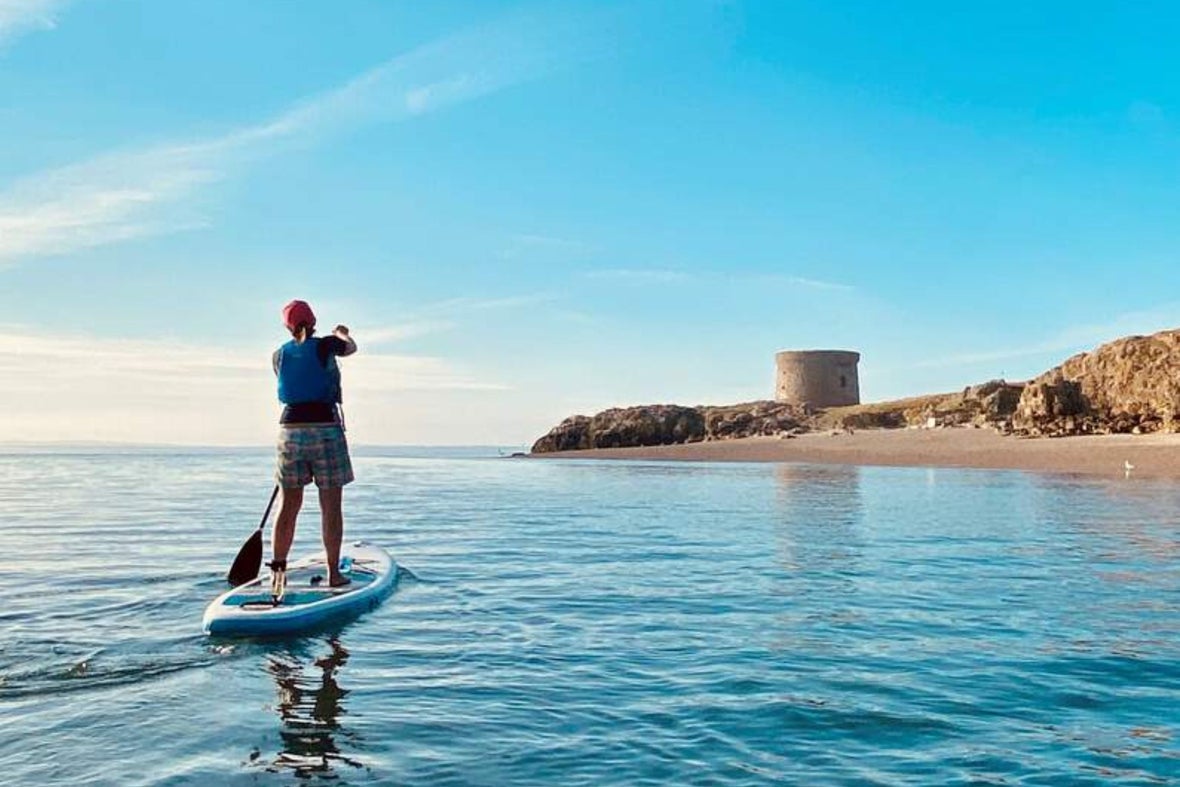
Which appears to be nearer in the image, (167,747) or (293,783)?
(293,783)

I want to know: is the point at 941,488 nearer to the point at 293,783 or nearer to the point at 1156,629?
the point at 1156,629

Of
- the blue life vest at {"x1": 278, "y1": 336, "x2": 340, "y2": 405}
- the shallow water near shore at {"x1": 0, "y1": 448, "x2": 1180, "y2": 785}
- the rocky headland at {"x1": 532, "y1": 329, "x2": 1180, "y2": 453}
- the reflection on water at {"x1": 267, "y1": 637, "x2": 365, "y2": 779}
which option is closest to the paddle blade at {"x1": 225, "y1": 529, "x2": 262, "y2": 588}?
the shallow water near shore at {"x1": 0, "y1": 448, "x2": 1180, "y2": 785}

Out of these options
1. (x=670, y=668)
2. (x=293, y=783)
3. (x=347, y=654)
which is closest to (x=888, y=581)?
(x=670, y=668)

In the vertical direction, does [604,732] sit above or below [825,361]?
below

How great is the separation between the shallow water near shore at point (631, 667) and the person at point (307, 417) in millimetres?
1265

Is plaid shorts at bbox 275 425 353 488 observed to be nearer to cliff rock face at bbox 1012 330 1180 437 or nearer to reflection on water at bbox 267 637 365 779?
reflection on water at bbox 267 637 365 779

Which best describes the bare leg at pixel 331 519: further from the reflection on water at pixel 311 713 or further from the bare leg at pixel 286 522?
the reflection on water at pixel 311 713

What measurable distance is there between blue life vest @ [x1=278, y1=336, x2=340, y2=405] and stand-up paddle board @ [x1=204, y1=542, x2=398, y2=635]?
1766mm

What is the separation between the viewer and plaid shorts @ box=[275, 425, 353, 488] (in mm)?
8953

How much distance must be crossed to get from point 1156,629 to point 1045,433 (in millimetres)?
36903

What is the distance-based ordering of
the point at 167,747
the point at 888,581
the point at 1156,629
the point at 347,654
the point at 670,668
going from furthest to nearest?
the point at 888,581 < the point at 1156,629 < the point at 347,654 < the point at 670,668 < the point at 167,747

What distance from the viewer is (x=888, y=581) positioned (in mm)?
10562

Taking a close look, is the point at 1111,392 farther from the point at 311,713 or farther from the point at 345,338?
the point at 311,713

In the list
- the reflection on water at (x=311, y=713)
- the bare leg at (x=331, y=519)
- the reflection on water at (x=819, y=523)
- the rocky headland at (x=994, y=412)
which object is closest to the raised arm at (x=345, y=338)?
the bare leg at (x=331, y=519)
